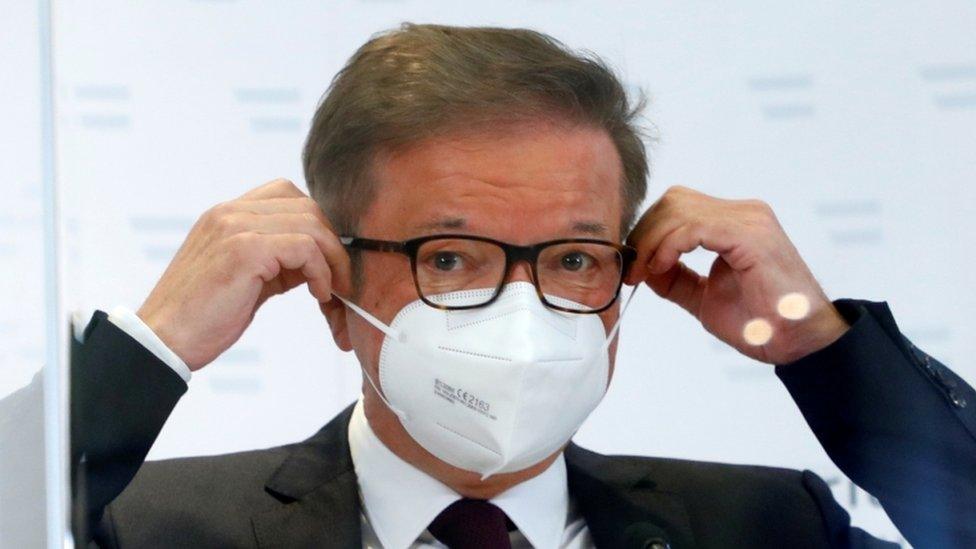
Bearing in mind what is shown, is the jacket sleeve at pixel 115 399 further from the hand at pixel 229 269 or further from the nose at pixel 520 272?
the nose at pixel 520 272

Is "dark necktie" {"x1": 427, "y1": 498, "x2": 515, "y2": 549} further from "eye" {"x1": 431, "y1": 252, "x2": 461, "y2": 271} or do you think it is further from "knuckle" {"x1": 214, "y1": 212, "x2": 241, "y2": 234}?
"knuckle" {"x1": 214, "y1": 212, "x2": 241, "y2": 234}

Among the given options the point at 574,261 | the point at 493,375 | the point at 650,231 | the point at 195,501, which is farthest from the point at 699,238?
the point at 195,501

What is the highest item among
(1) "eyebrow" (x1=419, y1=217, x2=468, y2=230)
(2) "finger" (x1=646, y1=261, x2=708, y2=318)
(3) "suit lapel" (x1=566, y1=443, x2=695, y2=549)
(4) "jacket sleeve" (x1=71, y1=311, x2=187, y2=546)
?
(1) "eyebrow" (x1=419, y1=217, x2=468, y2=230)

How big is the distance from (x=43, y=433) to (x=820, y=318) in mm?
1140

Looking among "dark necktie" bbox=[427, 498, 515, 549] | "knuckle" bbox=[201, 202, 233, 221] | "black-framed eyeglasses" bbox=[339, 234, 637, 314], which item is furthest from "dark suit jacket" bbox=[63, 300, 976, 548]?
"black-framed eyeglasses" bbox=[339, 234, 637, 314]

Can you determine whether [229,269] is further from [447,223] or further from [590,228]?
[590,228]

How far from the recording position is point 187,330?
195 centimetres

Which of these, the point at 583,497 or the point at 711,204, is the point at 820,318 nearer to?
the point at 711,204

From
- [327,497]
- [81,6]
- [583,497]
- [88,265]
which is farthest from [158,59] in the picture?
[583,497]

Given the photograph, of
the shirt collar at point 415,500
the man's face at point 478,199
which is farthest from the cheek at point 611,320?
the shirt collar at point 415,500

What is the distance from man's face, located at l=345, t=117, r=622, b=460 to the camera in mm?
1978

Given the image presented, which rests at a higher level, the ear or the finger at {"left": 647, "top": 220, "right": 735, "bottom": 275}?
the finger at {"left": 647, "top": 220, "right": 735, "bottom": 275}

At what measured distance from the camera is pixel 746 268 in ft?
6.94

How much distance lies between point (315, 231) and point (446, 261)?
0.19m
